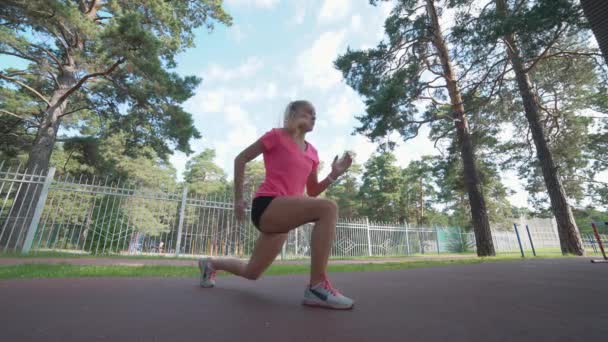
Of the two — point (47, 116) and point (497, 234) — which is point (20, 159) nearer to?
point (47, 116)

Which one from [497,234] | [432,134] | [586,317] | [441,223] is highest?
[432,134]

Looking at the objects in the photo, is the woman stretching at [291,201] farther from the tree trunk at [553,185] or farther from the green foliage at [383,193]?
the green foliage at [383,193]

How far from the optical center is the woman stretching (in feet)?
6.25

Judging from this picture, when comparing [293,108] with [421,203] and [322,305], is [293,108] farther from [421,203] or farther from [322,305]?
[421,203]

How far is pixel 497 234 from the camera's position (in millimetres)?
22859

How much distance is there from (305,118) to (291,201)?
712 millimetres

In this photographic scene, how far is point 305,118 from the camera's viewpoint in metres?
Answer: 2.25

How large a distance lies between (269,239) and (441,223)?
37.3 meters

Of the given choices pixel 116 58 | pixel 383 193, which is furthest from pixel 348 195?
pixel 116 58

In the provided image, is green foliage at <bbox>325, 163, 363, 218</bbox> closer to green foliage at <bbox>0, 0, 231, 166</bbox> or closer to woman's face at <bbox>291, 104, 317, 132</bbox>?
green foliage at <bbox>0, 0, 231, 166</bbox>

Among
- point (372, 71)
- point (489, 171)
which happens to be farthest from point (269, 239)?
point (489, 171)

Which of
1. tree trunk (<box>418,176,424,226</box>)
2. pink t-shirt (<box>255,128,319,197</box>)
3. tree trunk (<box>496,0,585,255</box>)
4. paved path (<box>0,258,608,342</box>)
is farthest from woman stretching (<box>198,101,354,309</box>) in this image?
tree trunk (<box>418,176,424,226</box>)

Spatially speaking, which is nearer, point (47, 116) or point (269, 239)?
point (269, 239)

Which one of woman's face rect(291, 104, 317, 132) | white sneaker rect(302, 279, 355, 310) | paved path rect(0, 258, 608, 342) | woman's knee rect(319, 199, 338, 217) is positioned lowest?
paved path rect(0, 258, 608, 342)
